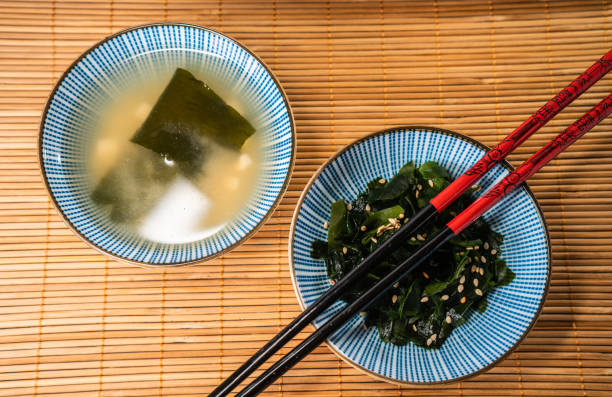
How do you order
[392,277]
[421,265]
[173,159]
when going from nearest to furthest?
[392,277]
[421,265]
[173,159]

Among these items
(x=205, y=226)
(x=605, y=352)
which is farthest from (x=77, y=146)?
(x=605, y=352)

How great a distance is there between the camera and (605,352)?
5.57 ft

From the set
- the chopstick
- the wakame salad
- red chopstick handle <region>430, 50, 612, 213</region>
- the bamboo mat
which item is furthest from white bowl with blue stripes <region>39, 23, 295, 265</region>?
red chopstick handle <region>430, 50, 612, 213</region>

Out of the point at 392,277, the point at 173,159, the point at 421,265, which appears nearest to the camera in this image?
the point at 392,277

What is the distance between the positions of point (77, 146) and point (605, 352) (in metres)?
2.14

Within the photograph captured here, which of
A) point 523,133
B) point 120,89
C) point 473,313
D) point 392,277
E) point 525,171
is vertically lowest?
point 473,313

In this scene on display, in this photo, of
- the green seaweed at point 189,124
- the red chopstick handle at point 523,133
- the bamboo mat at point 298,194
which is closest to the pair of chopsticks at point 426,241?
the red chopstick handle at point 523,133

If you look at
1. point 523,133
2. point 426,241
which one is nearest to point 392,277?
point 426,241

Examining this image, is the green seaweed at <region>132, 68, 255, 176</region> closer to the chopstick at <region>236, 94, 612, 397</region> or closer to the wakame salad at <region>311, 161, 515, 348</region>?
the wakame salad at <region>311, 161, 515, 348</region>

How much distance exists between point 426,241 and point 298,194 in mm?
558

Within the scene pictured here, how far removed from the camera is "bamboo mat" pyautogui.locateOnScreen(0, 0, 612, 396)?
5.54 feet

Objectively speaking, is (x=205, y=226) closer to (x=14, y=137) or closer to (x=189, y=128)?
(x=189, y=128)

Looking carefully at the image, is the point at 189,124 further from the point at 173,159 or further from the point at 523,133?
the point at 523,133

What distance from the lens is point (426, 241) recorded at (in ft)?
4.66
